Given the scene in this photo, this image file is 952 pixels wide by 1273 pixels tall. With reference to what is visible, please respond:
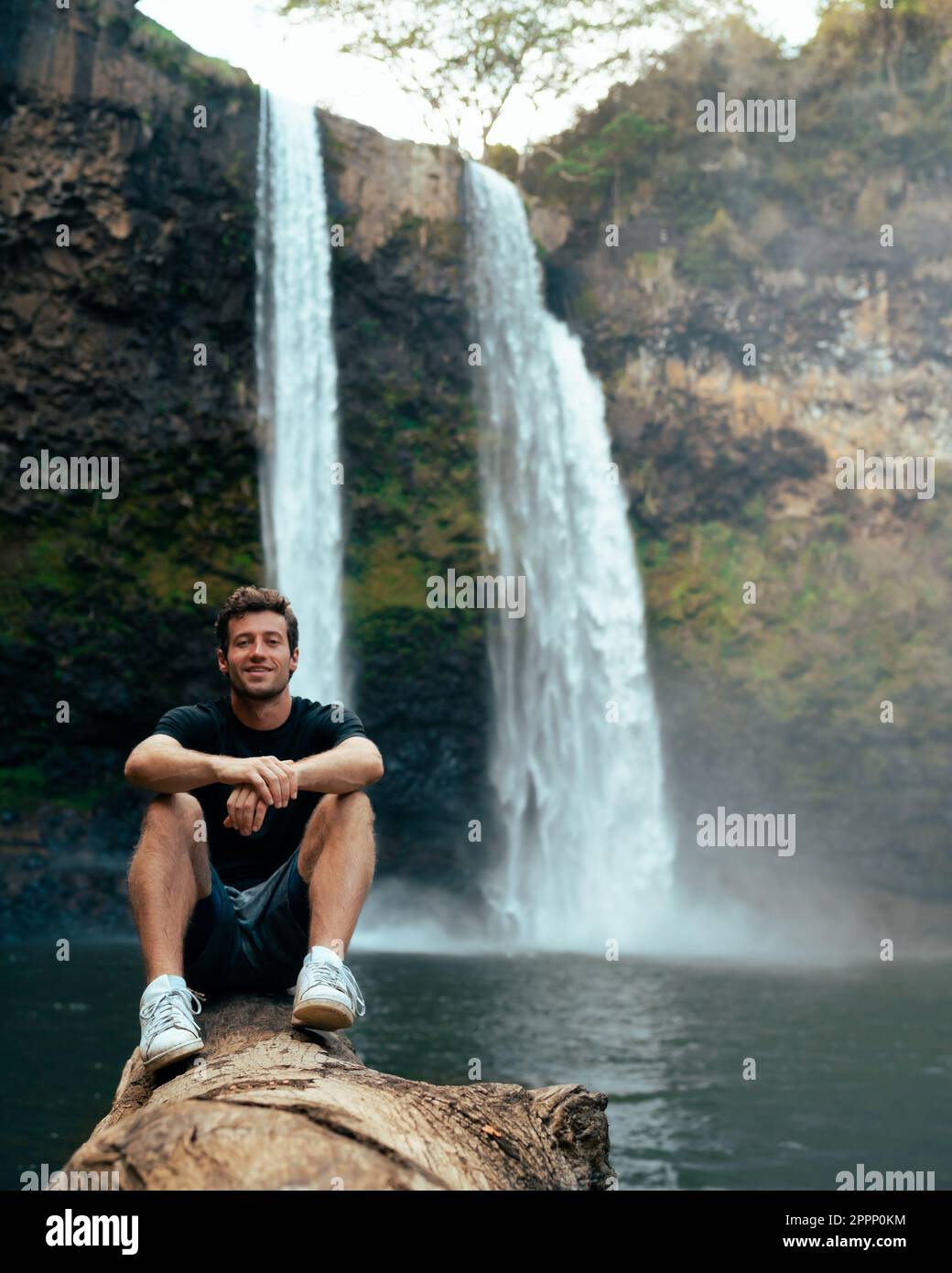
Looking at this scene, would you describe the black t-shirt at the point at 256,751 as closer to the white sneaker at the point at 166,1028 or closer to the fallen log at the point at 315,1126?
the fallen log at the point at 315,1126

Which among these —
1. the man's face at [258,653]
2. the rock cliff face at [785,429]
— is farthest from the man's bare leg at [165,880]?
the rock cliff face at [785,429]

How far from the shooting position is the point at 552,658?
2133cm

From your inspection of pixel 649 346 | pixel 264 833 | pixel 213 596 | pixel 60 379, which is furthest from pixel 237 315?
pixel 264 833

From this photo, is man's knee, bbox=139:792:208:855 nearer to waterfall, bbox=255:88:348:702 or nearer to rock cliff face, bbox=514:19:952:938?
waterfall, bbox=255:88:348:702

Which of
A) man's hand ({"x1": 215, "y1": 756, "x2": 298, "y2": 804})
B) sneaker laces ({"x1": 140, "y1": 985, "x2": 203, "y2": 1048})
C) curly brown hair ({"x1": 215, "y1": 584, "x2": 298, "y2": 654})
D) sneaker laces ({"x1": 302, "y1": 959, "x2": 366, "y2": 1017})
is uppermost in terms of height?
curly brown hair ({"x1": 215, "y1": 584, "x2": 298, "y2": 654})

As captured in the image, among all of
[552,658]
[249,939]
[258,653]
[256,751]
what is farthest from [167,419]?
[249,939]

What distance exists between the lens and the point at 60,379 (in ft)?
60.3

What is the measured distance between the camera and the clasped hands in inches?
146

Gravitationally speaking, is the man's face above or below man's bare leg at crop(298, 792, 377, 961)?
above

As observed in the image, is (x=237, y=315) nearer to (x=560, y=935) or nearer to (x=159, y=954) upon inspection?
(x=560, y=935)

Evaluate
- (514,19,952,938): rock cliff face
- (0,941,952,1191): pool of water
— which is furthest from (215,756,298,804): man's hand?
(514,19,952,938): rock cliff face

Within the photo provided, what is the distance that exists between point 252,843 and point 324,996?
3.22 feet

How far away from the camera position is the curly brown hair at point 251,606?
398 centimetres

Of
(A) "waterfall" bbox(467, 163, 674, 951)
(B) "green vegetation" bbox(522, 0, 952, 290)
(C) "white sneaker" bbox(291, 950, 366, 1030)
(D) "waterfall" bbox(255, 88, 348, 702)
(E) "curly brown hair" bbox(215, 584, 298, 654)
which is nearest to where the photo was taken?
(C) "white sneaker" bbox(291, 950, 366, 1030)
